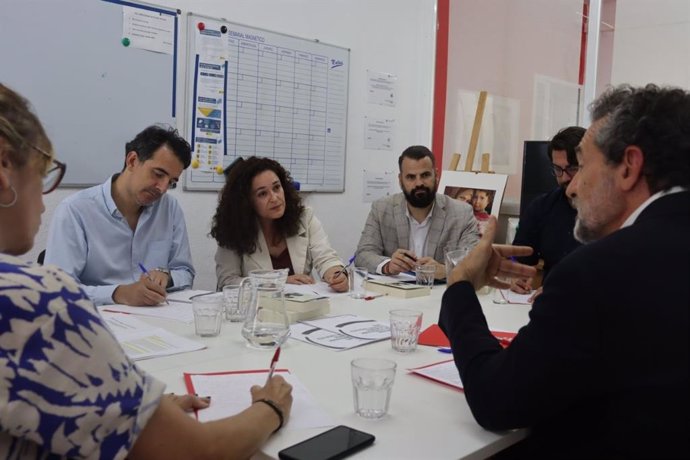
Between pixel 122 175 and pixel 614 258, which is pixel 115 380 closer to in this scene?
pixel 614 258

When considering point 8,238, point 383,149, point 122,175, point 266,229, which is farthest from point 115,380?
point 383,149

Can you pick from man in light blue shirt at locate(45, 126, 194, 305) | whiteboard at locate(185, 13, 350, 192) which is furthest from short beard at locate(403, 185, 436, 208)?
man in light blue shirt at locate(45, 126, 194, 305)

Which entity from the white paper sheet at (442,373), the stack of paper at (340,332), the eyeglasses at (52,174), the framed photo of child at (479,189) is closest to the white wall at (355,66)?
the framed photo of child at (479,189)

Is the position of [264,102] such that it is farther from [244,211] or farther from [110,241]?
[110,241]

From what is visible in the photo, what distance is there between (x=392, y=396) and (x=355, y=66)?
3.38 meters

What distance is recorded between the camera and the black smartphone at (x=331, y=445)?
0.99 m

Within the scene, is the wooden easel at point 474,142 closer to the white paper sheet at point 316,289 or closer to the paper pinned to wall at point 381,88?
the paper pinned to wall at point 381,88

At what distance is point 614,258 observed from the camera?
101 centimetres

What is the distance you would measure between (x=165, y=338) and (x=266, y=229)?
54.1 inches

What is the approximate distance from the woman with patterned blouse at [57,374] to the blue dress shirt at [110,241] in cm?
141

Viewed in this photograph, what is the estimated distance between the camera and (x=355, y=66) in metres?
4.29

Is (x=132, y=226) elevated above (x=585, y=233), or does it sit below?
below

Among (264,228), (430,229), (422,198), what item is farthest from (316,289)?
(422,198)

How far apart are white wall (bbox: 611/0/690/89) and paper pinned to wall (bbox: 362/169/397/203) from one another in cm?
176
